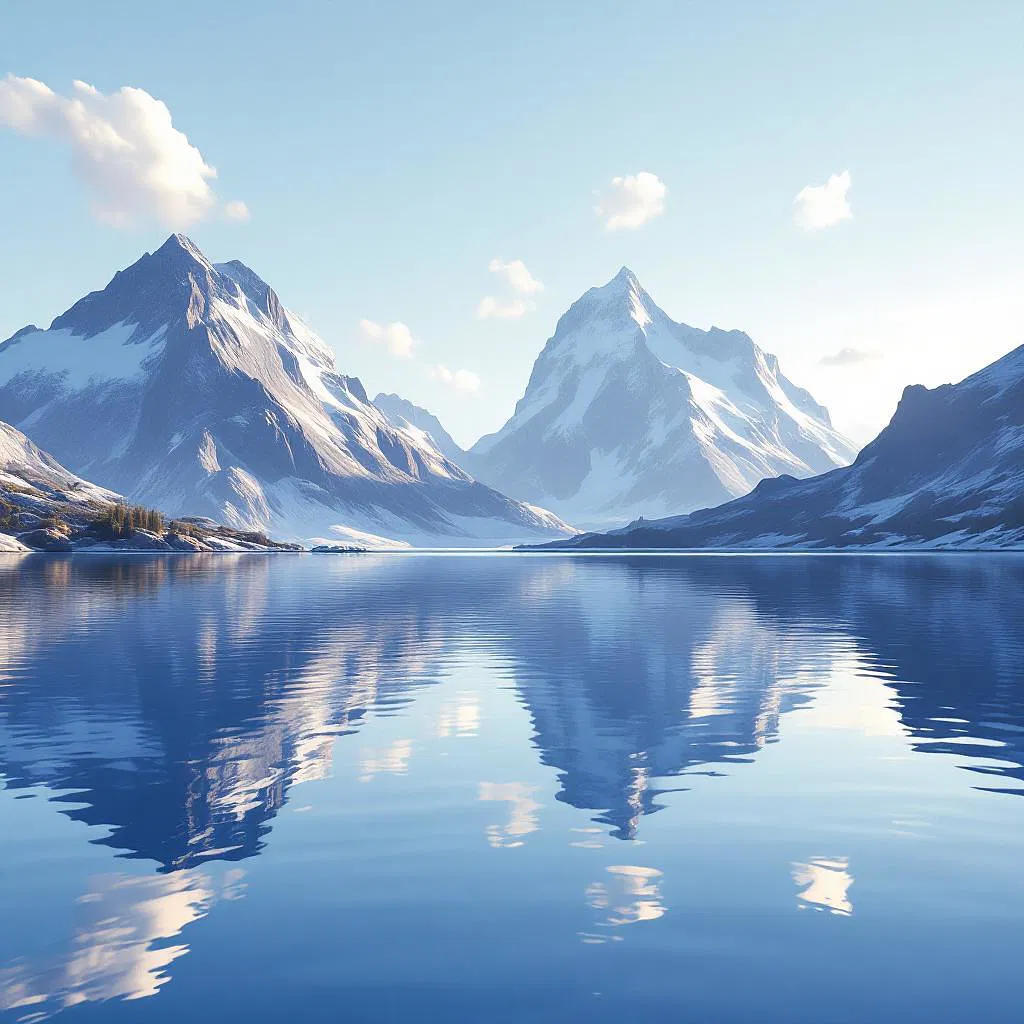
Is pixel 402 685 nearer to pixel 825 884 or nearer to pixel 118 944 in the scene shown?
pixel 825 884

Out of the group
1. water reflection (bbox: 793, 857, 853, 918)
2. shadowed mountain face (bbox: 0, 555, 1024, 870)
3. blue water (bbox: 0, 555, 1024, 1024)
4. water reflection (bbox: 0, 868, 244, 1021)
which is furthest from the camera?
shadowed mountain face (bbox: 0, 555, 1024, 870)

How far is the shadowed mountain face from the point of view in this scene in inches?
1062

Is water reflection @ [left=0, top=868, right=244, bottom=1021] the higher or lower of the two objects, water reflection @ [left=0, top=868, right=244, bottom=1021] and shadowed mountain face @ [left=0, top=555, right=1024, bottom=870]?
the lower

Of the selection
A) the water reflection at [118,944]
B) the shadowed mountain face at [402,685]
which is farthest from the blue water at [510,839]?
the shadowed mountain face at [402,685]

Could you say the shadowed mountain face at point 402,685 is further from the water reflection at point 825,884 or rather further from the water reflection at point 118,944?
the water reflection at point 825,884

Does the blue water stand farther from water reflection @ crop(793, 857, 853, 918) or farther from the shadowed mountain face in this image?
the shadowed mountain face

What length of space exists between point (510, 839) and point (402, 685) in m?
23.6

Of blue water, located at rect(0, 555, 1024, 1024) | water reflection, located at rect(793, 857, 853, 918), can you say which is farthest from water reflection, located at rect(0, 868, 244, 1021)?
water reflection, located at rect(793, 857, 853, 918)

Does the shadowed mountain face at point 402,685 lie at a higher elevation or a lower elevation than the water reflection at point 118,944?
higher

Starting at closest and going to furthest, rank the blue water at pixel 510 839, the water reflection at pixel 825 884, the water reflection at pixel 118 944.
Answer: the water reflection at pixel 118 944 < the blue water at pixel 510 839 < the water reflection at pixel 825 884

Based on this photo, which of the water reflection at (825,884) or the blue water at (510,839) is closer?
the blue water at (510,839)

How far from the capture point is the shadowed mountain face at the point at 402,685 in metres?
27.0

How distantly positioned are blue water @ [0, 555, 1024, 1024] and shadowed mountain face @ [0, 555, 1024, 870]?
0.76 ft

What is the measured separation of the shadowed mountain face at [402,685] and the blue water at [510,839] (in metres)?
0.23
